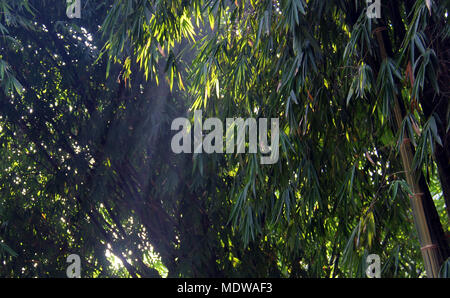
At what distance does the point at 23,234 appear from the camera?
4812 millimetres

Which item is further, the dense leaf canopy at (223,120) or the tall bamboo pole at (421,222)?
the dense leaf canopy at (223,120)

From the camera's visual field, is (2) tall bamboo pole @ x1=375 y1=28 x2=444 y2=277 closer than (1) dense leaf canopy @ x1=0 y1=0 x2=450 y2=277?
Yes

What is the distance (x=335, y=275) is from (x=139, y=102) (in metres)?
2.08

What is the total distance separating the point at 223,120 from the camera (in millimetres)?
3523

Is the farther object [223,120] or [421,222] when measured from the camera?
[223,120]

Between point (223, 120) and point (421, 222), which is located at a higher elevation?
point (223, 120)

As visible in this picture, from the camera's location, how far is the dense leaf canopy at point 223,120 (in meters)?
2.67

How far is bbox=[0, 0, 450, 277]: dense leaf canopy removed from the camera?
2674 millimetres

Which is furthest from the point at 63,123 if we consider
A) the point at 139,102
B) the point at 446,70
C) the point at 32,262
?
the point at 446,70
